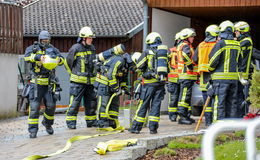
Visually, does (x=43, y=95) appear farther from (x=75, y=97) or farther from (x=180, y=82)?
(x=180, y=82)

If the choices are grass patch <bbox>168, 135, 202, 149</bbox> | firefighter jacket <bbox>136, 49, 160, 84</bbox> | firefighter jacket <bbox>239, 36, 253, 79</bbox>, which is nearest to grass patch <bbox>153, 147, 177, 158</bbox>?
grass patch <bbox>168, 135, 202, 149</bbox>

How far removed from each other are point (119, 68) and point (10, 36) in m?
7.06

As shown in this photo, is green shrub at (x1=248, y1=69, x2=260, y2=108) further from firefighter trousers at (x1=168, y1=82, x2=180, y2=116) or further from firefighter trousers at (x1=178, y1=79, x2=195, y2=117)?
firefighter trousers at (x1=168, y1=82, x2=180, y2=116)

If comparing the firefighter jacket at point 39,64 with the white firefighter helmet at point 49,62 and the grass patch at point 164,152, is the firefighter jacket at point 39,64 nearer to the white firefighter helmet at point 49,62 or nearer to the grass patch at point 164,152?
the white firefighter helmet at point 49,62

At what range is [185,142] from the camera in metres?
10.0

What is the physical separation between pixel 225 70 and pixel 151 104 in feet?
5.03

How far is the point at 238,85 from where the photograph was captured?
12625 mm

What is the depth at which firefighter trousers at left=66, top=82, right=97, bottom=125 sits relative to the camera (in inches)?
524

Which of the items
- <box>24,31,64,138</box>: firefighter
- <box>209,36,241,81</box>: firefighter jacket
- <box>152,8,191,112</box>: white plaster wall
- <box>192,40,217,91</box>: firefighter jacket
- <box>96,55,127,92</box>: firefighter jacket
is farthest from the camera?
<box>152,8,191,112</box>: white plaster wall

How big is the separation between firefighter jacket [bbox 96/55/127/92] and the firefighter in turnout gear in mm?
848

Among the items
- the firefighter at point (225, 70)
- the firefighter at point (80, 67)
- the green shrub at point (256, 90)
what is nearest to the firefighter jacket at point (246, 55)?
the firefighter at point (225, 70)

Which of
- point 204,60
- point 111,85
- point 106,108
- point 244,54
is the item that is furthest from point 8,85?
point 244,54

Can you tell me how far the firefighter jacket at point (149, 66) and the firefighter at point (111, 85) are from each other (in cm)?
89

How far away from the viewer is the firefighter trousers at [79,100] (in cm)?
1330
